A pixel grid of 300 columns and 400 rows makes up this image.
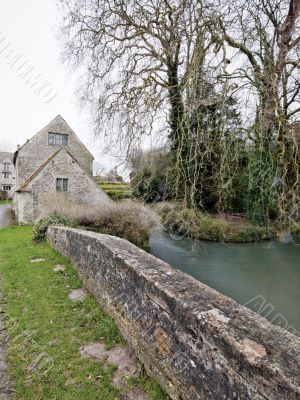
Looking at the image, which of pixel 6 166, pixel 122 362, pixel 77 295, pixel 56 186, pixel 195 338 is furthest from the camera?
pixel 6 166

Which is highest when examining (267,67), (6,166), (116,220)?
(6,166)

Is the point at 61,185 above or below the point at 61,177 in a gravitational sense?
below

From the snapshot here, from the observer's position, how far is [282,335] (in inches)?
86.2

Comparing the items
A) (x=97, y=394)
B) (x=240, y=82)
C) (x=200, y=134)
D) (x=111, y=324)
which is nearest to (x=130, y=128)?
(x=200, y=134)

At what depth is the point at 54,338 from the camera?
3.98 meters

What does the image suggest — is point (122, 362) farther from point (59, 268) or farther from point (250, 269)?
point (250, 269)

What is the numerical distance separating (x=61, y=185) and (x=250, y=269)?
45.8 feet

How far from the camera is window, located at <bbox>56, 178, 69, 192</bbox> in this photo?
1908 cm

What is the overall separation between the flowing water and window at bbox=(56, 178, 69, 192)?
7.99 metres

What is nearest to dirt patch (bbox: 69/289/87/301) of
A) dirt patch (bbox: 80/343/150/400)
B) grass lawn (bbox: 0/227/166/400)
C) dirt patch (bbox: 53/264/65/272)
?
grass lawn (bbox: 0/227/166/400)

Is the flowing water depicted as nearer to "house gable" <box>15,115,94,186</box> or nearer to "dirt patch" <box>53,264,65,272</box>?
"dirt patch" <box>53,264,65,272</box>

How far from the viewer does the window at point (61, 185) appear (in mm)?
19078

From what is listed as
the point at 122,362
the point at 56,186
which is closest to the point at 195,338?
the point at 122,362

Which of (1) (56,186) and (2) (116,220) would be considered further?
(1) (56,186)
